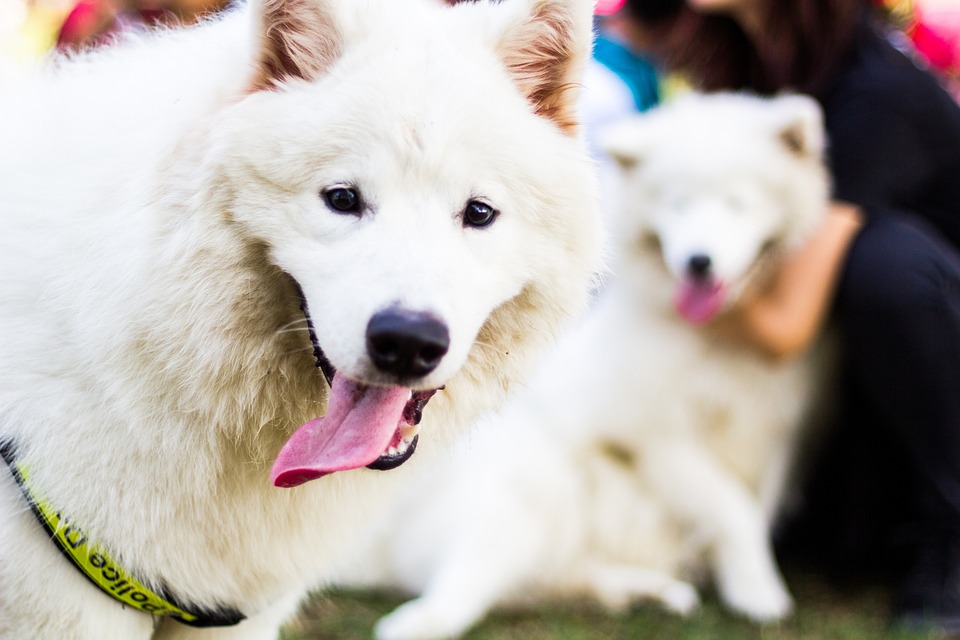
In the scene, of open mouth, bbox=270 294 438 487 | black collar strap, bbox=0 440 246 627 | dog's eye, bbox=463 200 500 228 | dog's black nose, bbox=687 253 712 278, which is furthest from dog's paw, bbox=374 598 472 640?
dog's eye, bbox=463 200 500 228

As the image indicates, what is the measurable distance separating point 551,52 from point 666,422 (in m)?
2.01

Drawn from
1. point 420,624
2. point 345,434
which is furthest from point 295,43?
point 420,624

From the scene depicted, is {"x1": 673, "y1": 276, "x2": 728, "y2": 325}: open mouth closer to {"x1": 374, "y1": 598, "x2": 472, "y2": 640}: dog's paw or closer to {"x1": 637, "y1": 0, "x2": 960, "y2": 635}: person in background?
{"x1": 637, "y1": 0, "x2": 960, "y2": 635}: person in background

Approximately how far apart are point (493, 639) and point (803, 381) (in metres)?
1.52

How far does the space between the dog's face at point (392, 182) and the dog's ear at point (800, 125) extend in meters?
1.80

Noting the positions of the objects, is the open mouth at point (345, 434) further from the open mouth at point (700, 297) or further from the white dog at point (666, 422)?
the open mouth at point (700, 297)

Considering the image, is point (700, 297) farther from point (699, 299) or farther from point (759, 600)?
point (759, 600)

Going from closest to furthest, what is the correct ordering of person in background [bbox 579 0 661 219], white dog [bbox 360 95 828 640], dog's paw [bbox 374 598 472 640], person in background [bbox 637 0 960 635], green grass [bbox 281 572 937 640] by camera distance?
dog's paw [bbox 374 598 472 640] < green grass [bbox 281 572 937 640] < person in background [bbox 637 0 960 635] < white dog [bbox 360 95 828 640] < person in background [bbox 579 0 661 219]

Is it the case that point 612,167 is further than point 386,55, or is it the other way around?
point 612,167

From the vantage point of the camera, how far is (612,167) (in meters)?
3.69

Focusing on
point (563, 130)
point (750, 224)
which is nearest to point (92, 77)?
point (563, 130)

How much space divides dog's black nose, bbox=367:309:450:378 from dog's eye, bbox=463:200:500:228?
263 mm

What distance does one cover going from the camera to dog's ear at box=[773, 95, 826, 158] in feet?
10.2

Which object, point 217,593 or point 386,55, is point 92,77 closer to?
point 386,55
